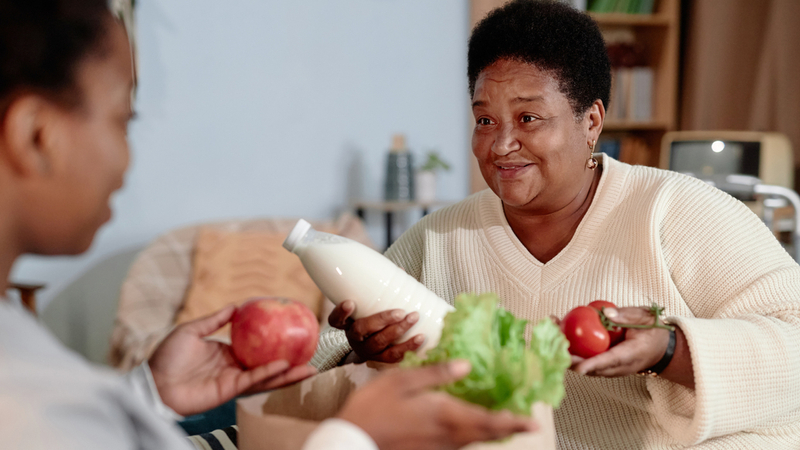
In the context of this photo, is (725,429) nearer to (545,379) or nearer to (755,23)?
(545,379)

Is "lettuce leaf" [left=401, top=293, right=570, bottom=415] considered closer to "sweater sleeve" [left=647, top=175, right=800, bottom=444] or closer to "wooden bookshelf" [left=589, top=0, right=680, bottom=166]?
"sweater sleeve" [left=647, top=175, right=800, bottom=444]

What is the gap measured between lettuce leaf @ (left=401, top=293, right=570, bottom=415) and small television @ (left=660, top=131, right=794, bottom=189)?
2269 mm

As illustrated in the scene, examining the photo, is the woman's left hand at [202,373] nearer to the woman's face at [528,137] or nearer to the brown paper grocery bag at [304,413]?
the brown paper grocery bag at [304,413]

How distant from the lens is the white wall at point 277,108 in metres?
3.00

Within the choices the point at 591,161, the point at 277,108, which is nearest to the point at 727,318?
the point at 591,161

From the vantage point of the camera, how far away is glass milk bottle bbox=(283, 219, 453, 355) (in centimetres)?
90

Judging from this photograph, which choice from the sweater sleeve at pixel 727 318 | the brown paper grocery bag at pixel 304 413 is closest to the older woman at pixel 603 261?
the sweater sleeve at pixel 727 318

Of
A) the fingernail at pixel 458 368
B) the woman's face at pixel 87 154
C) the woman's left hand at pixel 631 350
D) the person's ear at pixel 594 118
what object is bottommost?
the woman's left hand at pixel 631 350

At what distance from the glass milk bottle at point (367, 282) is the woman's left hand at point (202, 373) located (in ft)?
0.48

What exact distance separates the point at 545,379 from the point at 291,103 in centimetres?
277

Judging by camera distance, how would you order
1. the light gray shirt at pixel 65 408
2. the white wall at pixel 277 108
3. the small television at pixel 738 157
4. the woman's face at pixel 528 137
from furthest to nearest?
the white wall at pixel 277 108, the small television at pixel 738 157, the woman's face at pixel 528 137, the light gray shirt at pixel 65 408

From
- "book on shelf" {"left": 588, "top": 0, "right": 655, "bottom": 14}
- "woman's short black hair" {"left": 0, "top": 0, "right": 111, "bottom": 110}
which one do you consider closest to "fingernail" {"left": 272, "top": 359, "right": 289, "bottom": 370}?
"woman's short black hair" {"left": 0, "top": 0, "right": 111, "bottom": 110}

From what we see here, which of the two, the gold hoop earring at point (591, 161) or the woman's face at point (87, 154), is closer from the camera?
the woman's face at point (87, 154)

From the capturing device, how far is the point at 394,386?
55 centimetres
